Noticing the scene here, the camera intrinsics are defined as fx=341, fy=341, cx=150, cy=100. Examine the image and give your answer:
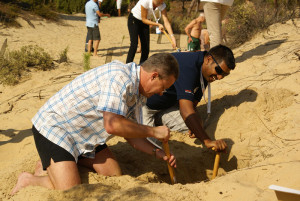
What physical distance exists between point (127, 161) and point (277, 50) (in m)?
3.45

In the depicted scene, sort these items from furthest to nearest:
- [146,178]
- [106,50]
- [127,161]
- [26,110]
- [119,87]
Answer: [106,50], [26,110], [127,161], [146,178], [119,87]

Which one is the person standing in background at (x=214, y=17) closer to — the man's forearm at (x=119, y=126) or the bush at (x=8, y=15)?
the man's forearm at (x=119, y=126)

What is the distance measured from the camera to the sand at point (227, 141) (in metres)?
2.56

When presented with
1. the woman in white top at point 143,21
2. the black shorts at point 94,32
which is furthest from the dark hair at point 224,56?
the black shorts at point 94,32

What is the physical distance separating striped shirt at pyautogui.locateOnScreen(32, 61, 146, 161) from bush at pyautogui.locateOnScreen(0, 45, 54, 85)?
339cm

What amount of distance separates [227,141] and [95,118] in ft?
5.71

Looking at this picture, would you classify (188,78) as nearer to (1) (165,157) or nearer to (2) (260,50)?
(1) (165,157)

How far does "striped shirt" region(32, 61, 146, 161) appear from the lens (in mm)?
2475

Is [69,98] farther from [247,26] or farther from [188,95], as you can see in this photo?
[247,26]

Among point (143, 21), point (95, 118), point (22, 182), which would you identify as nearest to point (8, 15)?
point (143, 21)

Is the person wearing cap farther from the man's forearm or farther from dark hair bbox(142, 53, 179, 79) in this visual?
the man's forearm

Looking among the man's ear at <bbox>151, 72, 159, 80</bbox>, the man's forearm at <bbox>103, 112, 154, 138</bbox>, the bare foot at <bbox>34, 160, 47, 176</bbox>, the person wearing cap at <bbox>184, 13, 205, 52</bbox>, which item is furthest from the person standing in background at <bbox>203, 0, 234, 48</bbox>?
the bare foot at <bbox>34, 160, 47, 176</bbox>

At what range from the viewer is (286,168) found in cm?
264

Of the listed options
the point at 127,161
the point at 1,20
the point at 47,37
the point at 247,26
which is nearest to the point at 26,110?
the point at 127,161
